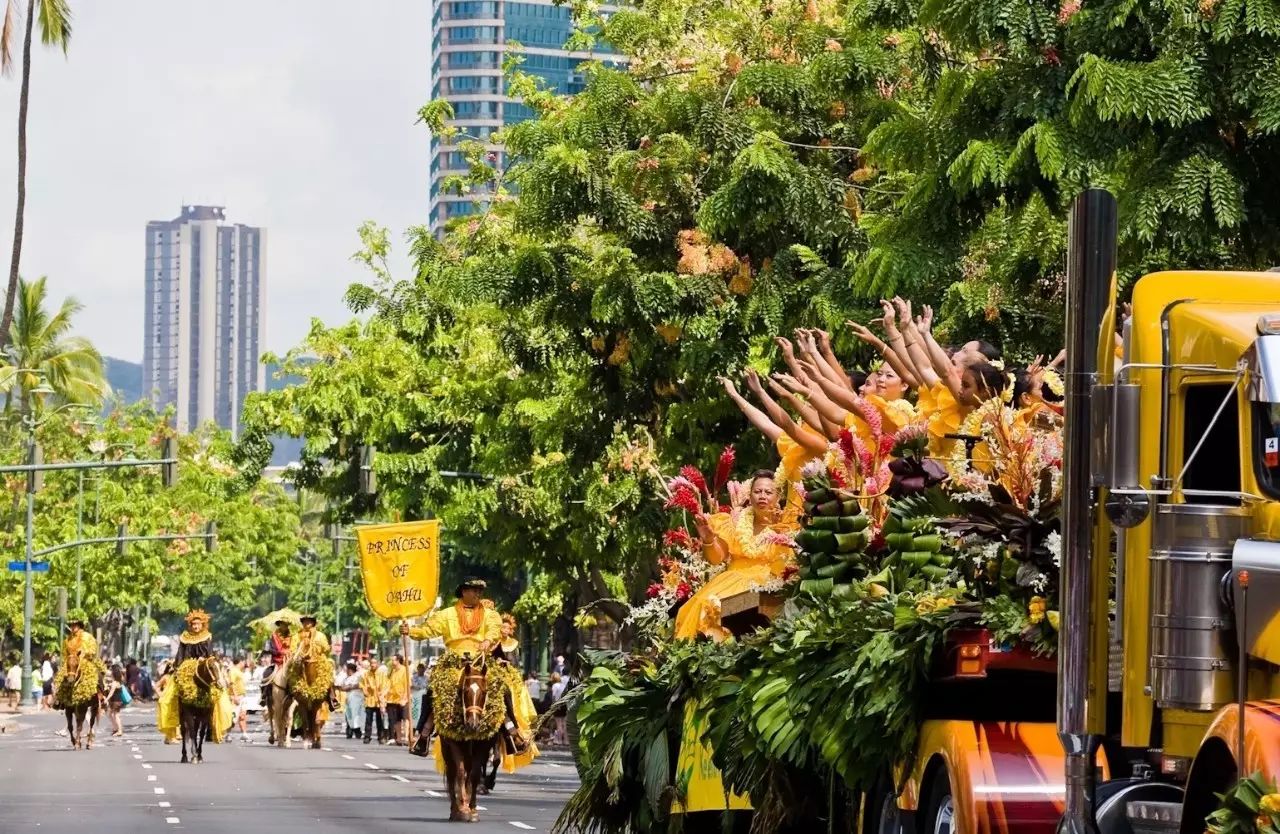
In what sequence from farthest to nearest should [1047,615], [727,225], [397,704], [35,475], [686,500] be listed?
[35,475], [397,704], [727,225], [686,500], [1047,615]

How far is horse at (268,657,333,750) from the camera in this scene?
41.1 metres

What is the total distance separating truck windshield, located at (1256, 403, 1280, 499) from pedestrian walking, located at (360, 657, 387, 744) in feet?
141

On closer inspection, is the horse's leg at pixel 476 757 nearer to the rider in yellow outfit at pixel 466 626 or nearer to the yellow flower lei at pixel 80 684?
the rider in yellow outfit at pixel 466 626

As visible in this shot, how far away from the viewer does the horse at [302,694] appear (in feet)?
135

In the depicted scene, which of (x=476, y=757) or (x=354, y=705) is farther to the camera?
(x=354, y=705)

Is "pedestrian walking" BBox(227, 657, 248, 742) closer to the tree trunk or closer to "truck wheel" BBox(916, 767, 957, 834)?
the tree trunk

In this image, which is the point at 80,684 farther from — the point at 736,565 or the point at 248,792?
the point at 736,565

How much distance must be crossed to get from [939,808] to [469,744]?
1404 centimetres

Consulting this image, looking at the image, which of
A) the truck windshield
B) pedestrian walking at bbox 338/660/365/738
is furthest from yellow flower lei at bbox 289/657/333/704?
the truck windshield

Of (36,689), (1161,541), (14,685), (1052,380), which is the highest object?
(1052,380)

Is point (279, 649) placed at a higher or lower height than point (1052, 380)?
lower

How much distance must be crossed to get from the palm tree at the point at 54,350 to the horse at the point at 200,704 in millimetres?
45556

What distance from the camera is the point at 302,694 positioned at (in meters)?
41.6

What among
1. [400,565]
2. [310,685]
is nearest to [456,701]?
[400,565]
